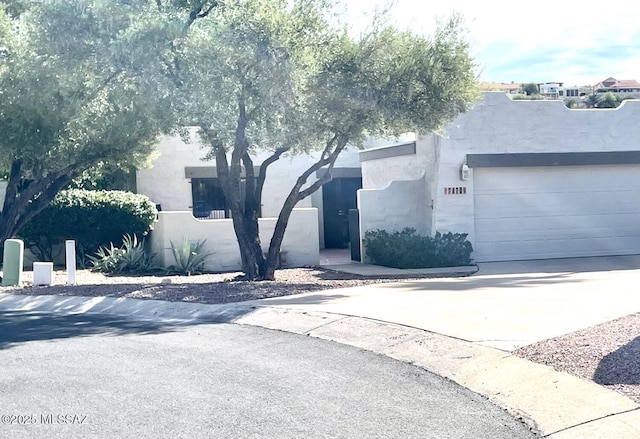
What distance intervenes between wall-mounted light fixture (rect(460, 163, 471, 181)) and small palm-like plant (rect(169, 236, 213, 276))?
20.6ft

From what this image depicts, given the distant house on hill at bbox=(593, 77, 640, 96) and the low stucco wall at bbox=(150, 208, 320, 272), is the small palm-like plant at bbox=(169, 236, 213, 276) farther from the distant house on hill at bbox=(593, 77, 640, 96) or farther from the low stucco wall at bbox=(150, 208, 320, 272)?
A: the distant house on hill at bbox=(593, 77, 640, 96)

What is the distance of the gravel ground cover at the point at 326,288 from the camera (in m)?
7.41

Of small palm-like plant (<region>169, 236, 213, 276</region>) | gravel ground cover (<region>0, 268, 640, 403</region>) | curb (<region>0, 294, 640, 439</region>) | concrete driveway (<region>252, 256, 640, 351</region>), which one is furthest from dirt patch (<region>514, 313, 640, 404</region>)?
small palm-like plant (<region>169, 236, 213, 276</region>)

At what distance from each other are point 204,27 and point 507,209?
949cm

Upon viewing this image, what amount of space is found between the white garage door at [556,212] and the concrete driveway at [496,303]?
345 cm

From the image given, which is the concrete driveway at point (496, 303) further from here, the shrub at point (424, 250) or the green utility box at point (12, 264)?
the green utility box at point (12, 264)

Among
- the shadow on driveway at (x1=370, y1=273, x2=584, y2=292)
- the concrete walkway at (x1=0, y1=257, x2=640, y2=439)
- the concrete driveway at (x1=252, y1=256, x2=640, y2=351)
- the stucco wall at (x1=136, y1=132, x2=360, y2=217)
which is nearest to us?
the concrete walkway at (x1=0, y1=257, x2=640, y2=439)

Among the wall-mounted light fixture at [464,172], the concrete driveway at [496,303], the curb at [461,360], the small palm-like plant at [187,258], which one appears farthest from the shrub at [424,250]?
the curb at [461,360]

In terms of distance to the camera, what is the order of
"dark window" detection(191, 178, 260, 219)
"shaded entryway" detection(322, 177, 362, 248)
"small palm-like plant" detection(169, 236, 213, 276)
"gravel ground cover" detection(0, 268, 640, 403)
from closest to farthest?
1. "gravel ground cover" detection(0, 268, 640, 403)
2. "small palm-like plant" detection(169, 236, 213, 276)
3. "dark window" detection(191, 178, 260, 219)
4. "shaded entryway" detection(322, 177, 362, 248)

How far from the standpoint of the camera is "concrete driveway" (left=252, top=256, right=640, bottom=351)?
375 inches

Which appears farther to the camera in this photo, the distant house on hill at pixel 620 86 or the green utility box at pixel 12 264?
the distant house on hill at pixel 620 86

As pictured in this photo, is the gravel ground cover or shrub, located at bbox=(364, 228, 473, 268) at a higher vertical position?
shrub, located at bbox=(364, 228, 473, 268)

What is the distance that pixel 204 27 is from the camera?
13.8 m

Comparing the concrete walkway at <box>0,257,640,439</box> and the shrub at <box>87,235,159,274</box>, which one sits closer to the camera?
the concrete walkway at <box>0,257,640,439</box>
